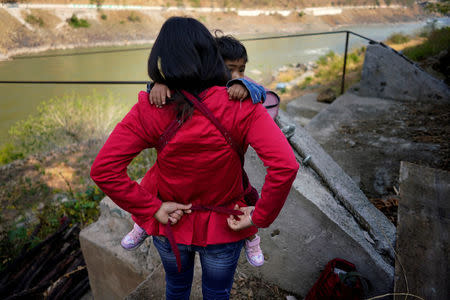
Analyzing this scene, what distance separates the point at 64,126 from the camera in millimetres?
11641

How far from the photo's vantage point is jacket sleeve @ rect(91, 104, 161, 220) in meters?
0.97

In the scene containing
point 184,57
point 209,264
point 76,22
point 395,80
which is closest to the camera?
point 184,57

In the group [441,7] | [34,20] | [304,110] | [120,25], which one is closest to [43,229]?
[304,110]

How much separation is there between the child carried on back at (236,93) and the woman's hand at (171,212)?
0.32 m

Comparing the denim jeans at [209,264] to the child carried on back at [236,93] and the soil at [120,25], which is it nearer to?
the child carried on back at [236,93]

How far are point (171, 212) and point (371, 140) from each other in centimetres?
349

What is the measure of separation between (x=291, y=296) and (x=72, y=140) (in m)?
12.1

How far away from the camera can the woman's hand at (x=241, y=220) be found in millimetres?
1053

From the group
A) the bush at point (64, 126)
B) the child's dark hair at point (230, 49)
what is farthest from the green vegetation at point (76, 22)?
the child's dark hair at point (230, 49)

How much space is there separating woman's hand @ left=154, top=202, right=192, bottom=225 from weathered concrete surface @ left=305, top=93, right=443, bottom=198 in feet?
7.82

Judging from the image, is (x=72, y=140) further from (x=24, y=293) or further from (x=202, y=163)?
(x=202, y=163)

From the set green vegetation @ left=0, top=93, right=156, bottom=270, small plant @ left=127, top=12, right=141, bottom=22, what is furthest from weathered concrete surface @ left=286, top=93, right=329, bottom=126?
small plant @ left=127, top=12, right=141, bottom=22

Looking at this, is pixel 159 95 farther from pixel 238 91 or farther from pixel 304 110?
pixel 304 110

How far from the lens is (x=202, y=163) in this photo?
3.36 feet
